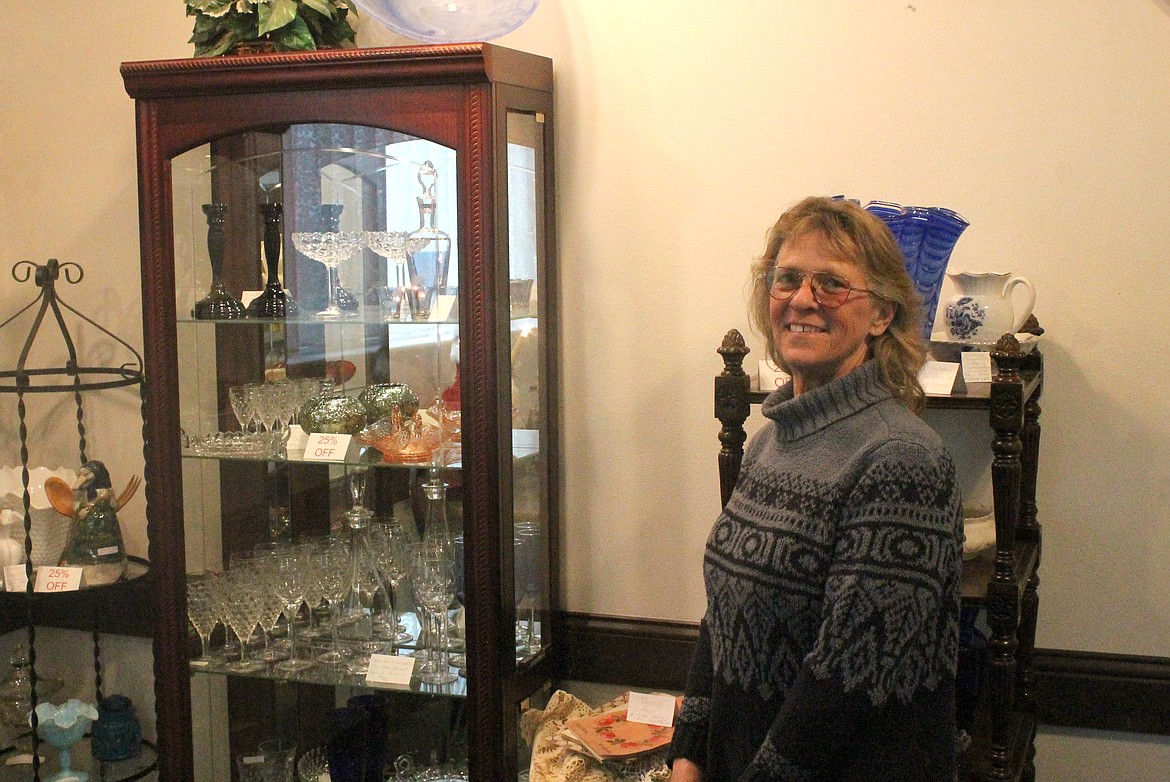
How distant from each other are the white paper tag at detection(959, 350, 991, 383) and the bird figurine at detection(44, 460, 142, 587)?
1934 millimetres

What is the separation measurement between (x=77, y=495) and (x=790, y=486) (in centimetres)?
184

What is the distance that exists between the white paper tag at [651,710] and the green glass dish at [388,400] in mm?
730

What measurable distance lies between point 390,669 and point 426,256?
2.76 feet

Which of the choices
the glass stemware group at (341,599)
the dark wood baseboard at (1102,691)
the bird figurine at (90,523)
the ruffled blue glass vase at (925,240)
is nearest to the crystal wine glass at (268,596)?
the glass stemware group at (341,599)

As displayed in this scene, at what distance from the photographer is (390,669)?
7.55 ft

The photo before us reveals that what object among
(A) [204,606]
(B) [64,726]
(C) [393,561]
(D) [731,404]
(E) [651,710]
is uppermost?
(D) [731,404]

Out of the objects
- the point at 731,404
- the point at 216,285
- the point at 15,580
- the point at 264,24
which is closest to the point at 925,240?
the point at 731,404

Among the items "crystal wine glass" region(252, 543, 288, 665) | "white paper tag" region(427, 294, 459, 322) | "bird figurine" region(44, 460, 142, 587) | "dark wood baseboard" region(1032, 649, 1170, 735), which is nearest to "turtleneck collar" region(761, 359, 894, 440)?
"white paper tag" region(427, 294, 459, 322)

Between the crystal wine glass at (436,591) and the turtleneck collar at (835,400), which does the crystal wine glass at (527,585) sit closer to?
the crystal wine glass at (436,591)

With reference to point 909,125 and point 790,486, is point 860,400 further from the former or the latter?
point 909,125

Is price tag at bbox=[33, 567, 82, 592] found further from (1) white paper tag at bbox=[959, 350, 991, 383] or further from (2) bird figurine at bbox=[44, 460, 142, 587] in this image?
(1) white paper tag at bbox=[959, 350, 991, 383]

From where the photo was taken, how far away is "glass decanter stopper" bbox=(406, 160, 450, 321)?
2.17 m

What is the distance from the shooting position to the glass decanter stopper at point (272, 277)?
7.86 feet

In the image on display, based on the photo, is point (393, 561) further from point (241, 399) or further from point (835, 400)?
point (835, 400)
